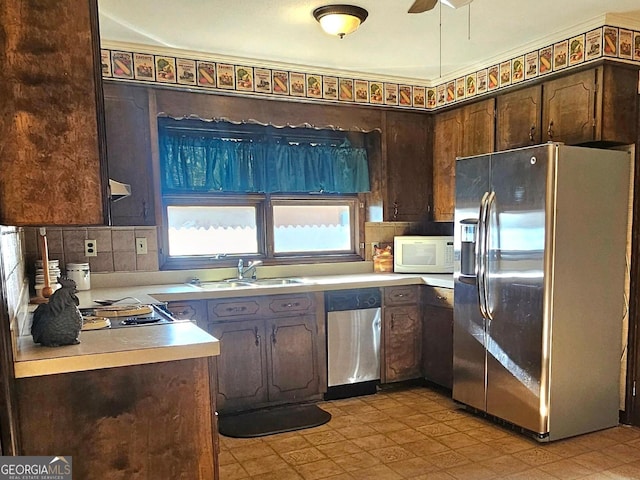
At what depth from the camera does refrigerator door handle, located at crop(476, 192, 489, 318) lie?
3.05 metres

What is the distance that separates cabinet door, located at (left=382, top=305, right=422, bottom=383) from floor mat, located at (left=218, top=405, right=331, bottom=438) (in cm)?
70

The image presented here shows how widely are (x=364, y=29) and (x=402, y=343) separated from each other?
229cm

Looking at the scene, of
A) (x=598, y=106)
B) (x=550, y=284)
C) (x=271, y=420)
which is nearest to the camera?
(x=550, y=284)

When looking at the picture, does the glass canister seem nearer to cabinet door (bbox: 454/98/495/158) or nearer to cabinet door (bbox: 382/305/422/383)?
cabinet door (bbox: 382/305/422/383)

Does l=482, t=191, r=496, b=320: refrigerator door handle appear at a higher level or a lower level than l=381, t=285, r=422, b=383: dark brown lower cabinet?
higher

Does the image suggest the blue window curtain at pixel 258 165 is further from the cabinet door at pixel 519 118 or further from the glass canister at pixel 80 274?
the cabinet door at pixel 519 118

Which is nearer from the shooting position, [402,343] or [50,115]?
[50,115]

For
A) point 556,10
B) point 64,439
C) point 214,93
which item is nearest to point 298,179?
point 214,93

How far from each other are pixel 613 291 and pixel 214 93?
9.67 ft

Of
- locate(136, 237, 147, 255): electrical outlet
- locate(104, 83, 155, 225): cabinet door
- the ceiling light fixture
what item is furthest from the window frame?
the ceiling light fixture

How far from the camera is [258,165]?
384 cm

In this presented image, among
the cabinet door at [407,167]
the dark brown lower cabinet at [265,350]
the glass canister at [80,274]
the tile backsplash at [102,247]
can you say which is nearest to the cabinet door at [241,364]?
the dark brown lower cabinet at [265,350]

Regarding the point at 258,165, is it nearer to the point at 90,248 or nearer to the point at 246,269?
the point at 246,269

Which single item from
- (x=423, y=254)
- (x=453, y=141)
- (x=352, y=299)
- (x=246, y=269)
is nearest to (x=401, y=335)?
(x=352, y=299)
